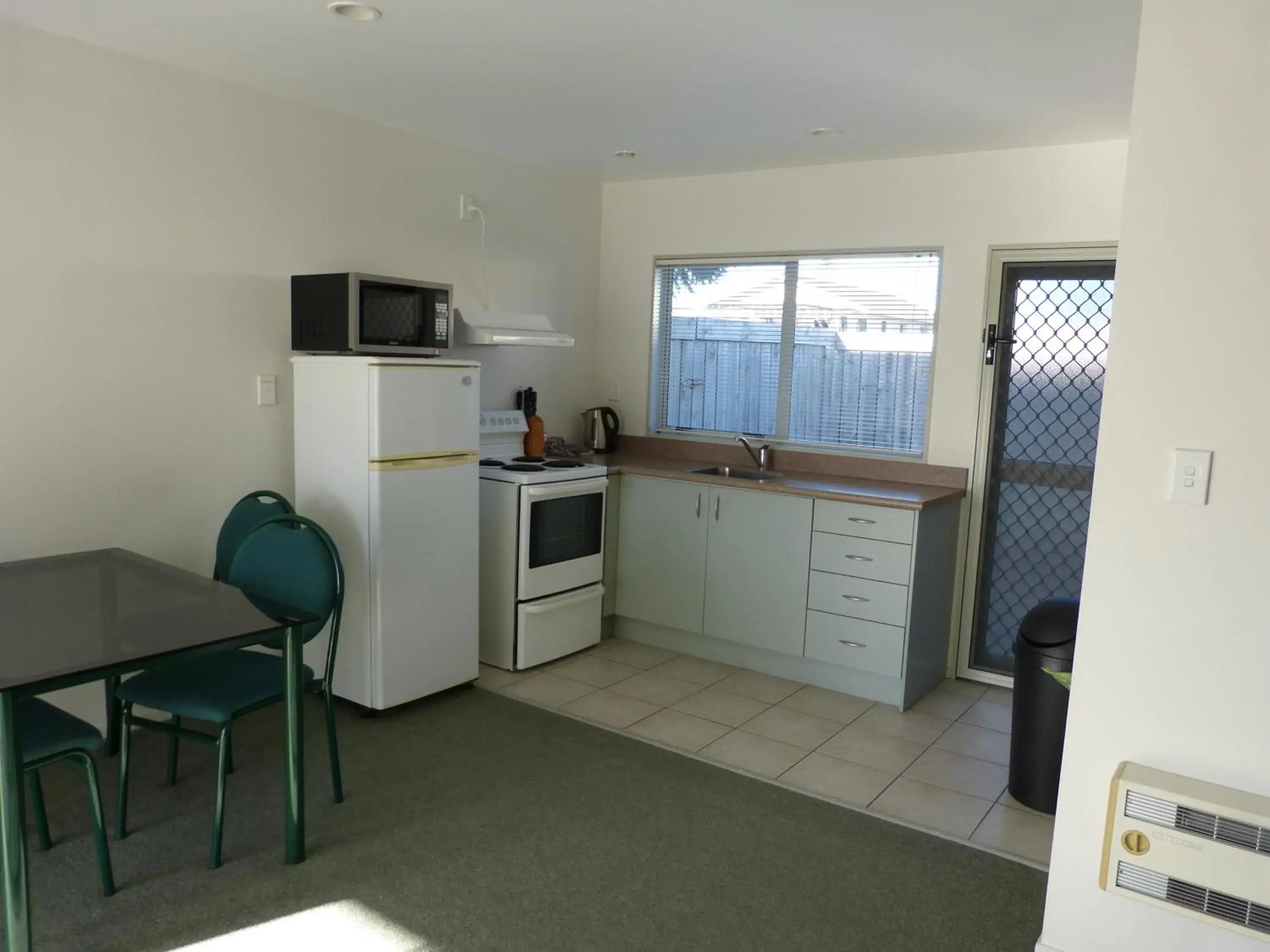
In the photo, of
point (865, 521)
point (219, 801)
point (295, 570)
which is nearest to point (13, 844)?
point (219, 801)

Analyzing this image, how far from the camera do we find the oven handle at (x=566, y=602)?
13.1 feet

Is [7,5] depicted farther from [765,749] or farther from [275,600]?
[765,749]

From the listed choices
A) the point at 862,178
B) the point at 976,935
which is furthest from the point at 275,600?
the point at 862,178

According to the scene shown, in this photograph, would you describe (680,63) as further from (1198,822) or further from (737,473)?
(1198,822)

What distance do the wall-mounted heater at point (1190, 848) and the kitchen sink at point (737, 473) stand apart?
2.47 meters

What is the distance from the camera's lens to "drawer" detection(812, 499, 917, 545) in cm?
371

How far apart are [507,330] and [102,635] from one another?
2.43m

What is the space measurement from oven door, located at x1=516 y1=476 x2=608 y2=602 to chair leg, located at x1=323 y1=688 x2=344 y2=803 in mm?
1201

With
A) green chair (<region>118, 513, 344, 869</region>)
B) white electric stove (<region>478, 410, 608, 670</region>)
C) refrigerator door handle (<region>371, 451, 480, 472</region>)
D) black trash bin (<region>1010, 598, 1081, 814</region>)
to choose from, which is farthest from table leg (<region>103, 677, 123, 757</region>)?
black trash bin (<region>1010, 598, 1081, 814</region>)

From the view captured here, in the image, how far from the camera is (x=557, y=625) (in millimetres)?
4164

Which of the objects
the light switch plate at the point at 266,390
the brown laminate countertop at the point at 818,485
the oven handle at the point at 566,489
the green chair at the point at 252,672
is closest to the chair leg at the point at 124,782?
the green chair at the point at 252,672

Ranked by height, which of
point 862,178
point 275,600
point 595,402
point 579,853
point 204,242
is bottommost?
point 579,853

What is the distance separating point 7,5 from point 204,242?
895 mm

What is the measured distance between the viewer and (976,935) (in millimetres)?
2303
